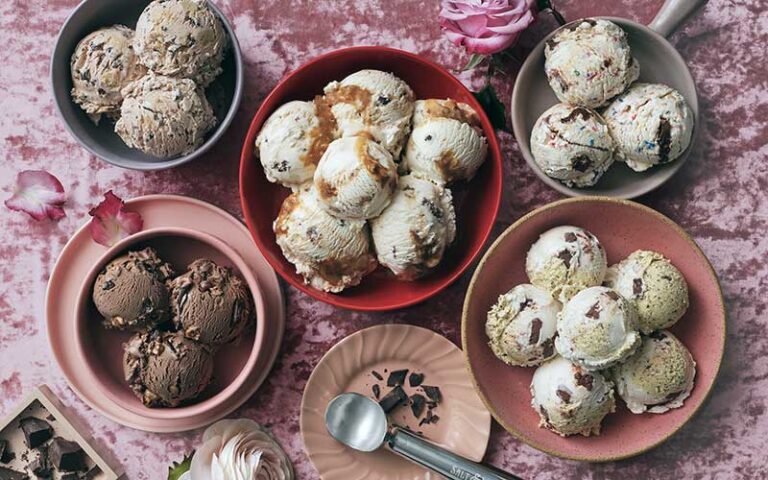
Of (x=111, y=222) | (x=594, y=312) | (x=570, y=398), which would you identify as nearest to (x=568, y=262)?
(x=594, y=312)

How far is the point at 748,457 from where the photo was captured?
1.51 m

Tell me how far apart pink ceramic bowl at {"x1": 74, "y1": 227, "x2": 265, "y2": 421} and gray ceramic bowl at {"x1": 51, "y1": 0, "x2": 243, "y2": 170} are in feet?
0.44

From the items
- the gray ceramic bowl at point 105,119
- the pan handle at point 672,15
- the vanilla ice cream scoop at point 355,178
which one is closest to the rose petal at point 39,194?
the gray ceramic bowl at point 105,119

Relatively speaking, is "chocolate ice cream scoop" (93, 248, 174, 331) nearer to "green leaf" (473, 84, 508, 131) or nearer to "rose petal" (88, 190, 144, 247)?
"rose petal" (88, 190, 144, 247)

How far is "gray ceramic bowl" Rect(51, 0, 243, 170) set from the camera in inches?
56.9

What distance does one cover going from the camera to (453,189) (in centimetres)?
147

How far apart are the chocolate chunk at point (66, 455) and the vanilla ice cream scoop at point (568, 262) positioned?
2.84 feet

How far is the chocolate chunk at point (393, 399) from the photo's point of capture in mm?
1531

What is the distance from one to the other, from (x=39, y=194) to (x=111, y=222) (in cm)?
17

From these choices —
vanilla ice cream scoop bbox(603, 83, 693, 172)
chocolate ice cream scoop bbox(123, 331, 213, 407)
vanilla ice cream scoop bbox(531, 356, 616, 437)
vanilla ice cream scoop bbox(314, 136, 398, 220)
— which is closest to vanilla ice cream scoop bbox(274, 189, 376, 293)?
vanilla ice cream scoop bbox(314, 136, 398, 220)

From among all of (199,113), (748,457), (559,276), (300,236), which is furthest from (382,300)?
(748,457)

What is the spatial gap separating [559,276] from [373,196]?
0.32 meters

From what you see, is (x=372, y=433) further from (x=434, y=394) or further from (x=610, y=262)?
(x=610, y=262)

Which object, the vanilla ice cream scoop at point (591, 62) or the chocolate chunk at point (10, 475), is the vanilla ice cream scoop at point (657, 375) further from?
the chocolate chunk at point (10, 475)
